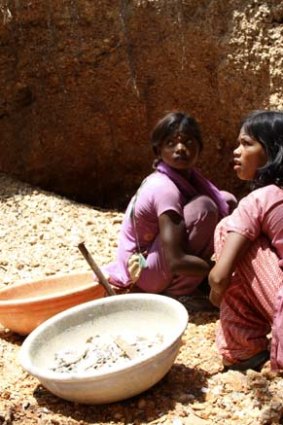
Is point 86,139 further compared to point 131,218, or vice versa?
point 86,139

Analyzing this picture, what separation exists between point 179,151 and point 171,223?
340 millimetres

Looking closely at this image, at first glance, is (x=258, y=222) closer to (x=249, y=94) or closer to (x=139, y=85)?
(x=249, y=94)

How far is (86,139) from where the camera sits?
4.71 meters

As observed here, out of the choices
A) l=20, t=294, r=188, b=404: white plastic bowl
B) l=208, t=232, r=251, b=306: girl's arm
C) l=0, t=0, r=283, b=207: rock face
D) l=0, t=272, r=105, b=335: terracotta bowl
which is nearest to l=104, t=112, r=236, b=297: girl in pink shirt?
l=0, t=272, r=105, b=335: terracotta bowl

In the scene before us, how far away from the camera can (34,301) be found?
2666 mm

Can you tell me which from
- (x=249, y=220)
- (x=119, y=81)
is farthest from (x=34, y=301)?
(x=119, y=81)

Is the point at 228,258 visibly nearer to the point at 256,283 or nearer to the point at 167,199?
the point at 256,283

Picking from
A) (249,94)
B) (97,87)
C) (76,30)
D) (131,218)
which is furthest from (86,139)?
(131,218)

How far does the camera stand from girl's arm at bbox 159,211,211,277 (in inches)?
107

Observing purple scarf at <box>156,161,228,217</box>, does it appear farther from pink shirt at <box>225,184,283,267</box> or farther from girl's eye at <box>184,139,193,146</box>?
pink shirt at <box>225,184,283,267</box>

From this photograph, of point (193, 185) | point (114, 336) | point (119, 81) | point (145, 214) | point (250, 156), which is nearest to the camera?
point (250, 156)

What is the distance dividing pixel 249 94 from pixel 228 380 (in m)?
2.22

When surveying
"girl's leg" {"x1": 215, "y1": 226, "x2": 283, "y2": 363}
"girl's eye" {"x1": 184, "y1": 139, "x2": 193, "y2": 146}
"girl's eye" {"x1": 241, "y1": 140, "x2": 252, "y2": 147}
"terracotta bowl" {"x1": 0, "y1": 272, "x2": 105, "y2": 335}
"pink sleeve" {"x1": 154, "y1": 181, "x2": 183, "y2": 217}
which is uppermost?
"girl's eye" {"x1": 241, "y1": 140, "x2": 252, "y2": 147}

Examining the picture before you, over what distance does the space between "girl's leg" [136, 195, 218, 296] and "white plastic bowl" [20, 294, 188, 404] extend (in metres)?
0.45
